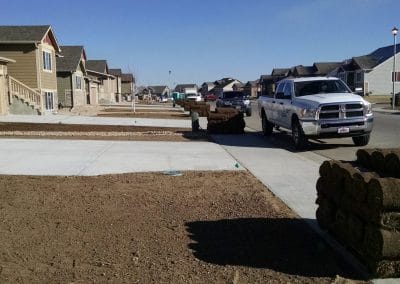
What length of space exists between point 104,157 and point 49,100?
25.1m

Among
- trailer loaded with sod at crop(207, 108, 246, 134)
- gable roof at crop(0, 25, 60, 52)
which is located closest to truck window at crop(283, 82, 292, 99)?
trailer loaded with sod at crop(207, 108, 246, 134)

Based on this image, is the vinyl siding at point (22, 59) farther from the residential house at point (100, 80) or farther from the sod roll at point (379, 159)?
the sod roll at point (379, 159)

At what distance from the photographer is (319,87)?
585 inches

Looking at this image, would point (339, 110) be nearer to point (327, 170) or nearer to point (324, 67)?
point (327, 170)

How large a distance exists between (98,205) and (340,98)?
8.56 metres

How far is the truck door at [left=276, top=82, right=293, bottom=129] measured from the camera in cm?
1481

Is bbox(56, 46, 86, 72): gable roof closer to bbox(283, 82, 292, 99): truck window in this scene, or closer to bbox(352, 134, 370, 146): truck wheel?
bbox(283, 82, 292, 99): truck window

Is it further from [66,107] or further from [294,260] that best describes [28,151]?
[66,107]

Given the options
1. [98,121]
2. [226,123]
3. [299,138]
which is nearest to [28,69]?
[98,121]

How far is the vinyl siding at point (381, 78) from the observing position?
74312 millimetres

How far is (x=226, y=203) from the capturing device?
23.4 feet

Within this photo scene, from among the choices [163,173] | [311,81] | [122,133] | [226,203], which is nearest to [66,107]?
[122,133]

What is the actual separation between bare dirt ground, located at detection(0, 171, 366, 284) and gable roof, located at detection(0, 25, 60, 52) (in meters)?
26.4

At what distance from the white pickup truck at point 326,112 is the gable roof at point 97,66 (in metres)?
52.1
